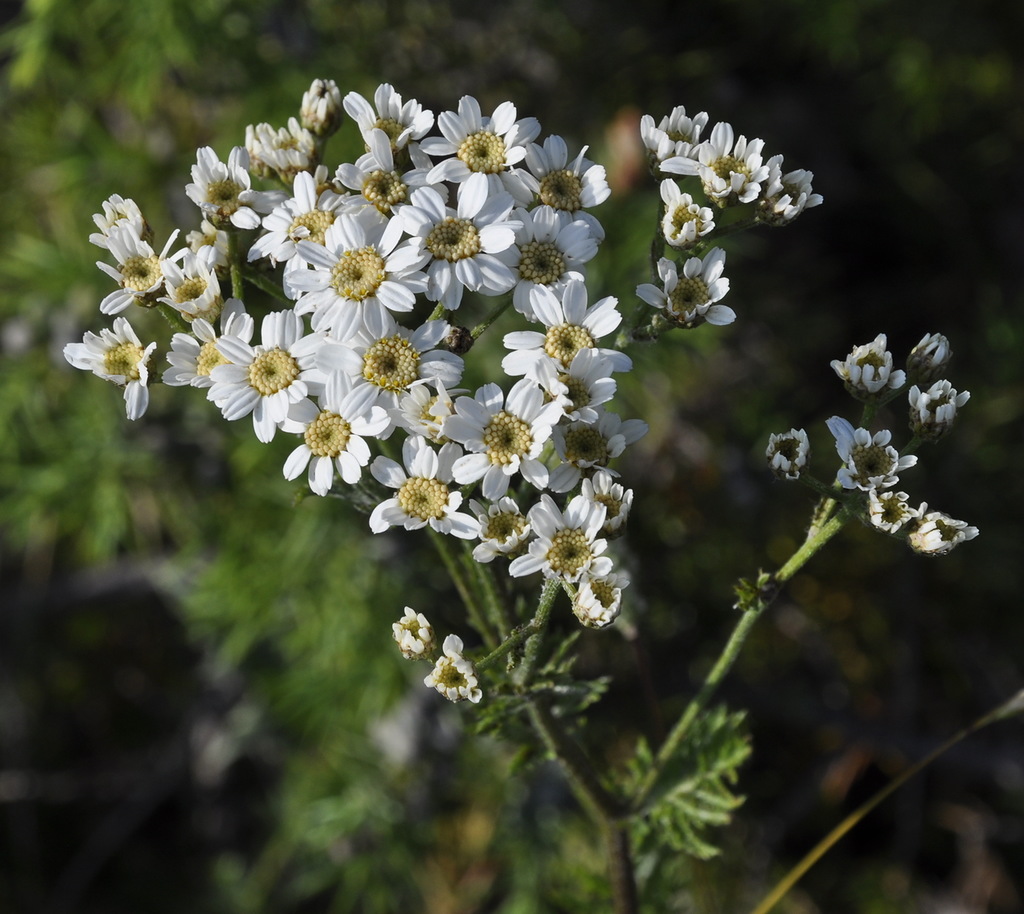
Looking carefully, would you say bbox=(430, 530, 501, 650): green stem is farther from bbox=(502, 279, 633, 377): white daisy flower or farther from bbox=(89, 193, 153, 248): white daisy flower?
A: bbox=(89, 193, 153, 248): white daisy flower

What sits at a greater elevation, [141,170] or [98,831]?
[141,170]

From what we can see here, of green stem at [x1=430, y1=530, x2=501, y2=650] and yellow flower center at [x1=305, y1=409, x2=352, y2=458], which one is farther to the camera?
green stem at [x1=430, y1=530, x2=501, y2=650]

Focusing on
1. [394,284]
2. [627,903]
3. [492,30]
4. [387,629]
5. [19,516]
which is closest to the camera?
[394,284]

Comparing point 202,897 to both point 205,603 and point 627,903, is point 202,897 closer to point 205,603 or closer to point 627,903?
point 205,603

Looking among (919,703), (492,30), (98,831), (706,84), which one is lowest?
(919,703)

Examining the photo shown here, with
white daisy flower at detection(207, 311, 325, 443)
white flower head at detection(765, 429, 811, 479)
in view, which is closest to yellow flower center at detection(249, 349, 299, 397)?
white daisy flower at detection(207, 311, 325, 443)

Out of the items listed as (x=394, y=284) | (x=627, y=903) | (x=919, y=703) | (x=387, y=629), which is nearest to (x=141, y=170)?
(x=387, y=629)
